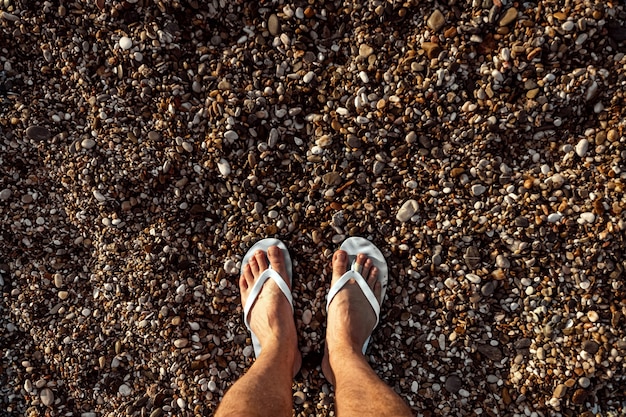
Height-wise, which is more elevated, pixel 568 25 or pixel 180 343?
pixel 568 25

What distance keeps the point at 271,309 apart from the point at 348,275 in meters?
0.48

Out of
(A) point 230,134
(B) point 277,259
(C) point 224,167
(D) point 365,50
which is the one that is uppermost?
(D) point 365,50

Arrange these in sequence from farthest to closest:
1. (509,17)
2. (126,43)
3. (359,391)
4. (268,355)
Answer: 1. (126,43)
2. (268,355)
3. (509,17)
4. (359,391)

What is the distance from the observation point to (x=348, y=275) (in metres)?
2.73

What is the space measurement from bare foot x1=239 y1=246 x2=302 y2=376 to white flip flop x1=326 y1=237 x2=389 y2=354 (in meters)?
0.27

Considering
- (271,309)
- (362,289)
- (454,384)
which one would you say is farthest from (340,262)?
(454,384)

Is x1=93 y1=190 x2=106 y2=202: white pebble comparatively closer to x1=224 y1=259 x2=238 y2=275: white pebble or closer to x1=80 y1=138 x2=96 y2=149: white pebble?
x1=80 y1=138 x2=96 y2=149: white pebble

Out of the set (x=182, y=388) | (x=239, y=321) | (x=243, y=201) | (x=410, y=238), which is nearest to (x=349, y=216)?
(x=410, y=238)

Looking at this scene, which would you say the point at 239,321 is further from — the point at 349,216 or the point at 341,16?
the point at 341,16

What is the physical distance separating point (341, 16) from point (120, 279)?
1.97 meters

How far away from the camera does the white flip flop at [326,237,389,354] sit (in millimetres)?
2705

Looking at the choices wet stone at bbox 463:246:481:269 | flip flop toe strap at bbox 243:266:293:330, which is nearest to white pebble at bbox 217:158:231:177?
flip flop toe strap at bbox 243:266:293:330

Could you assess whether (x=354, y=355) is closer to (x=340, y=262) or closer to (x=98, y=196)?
(x=340, y=262)

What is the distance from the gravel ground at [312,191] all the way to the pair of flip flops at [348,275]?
0.06 metres
